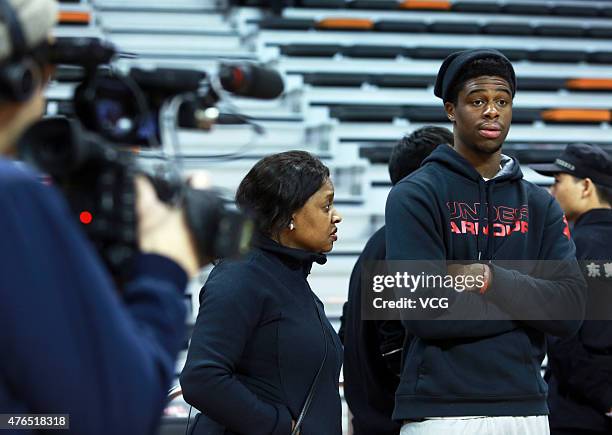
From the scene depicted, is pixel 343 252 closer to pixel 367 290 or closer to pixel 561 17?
pixel 367 290

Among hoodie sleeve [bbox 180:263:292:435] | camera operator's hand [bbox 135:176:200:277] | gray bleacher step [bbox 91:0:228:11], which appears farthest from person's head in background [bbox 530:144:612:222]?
gray bleacher step [bbox 91:0:228:11]

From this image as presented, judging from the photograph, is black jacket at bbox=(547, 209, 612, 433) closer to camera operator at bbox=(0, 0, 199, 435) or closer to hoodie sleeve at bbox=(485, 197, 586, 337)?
hoodie sleeve at bbox=(485, 197, 586, 337)

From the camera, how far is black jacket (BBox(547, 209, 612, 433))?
2.83m

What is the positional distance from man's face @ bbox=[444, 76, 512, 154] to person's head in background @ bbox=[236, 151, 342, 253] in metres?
0.34

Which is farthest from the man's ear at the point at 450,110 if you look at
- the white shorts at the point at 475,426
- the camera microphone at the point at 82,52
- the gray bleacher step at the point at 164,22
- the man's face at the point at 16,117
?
the gray bleacher step at the point at 164,22

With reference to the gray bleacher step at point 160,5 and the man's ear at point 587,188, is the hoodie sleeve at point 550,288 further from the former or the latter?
the gray bleacher step at point 160,5

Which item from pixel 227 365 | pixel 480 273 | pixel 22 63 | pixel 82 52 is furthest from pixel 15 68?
pixel 480 273

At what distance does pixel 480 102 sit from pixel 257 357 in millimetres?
749

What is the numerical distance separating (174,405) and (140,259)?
199 centimetres

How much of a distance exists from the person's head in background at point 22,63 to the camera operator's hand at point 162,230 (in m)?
0.13

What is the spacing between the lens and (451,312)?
2053 mm

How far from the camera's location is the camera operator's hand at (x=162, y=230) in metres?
1.05

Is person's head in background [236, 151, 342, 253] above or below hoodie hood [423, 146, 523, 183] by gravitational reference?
below

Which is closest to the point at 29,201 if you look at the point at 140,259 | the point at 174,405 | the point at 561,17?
the point at 140,259
